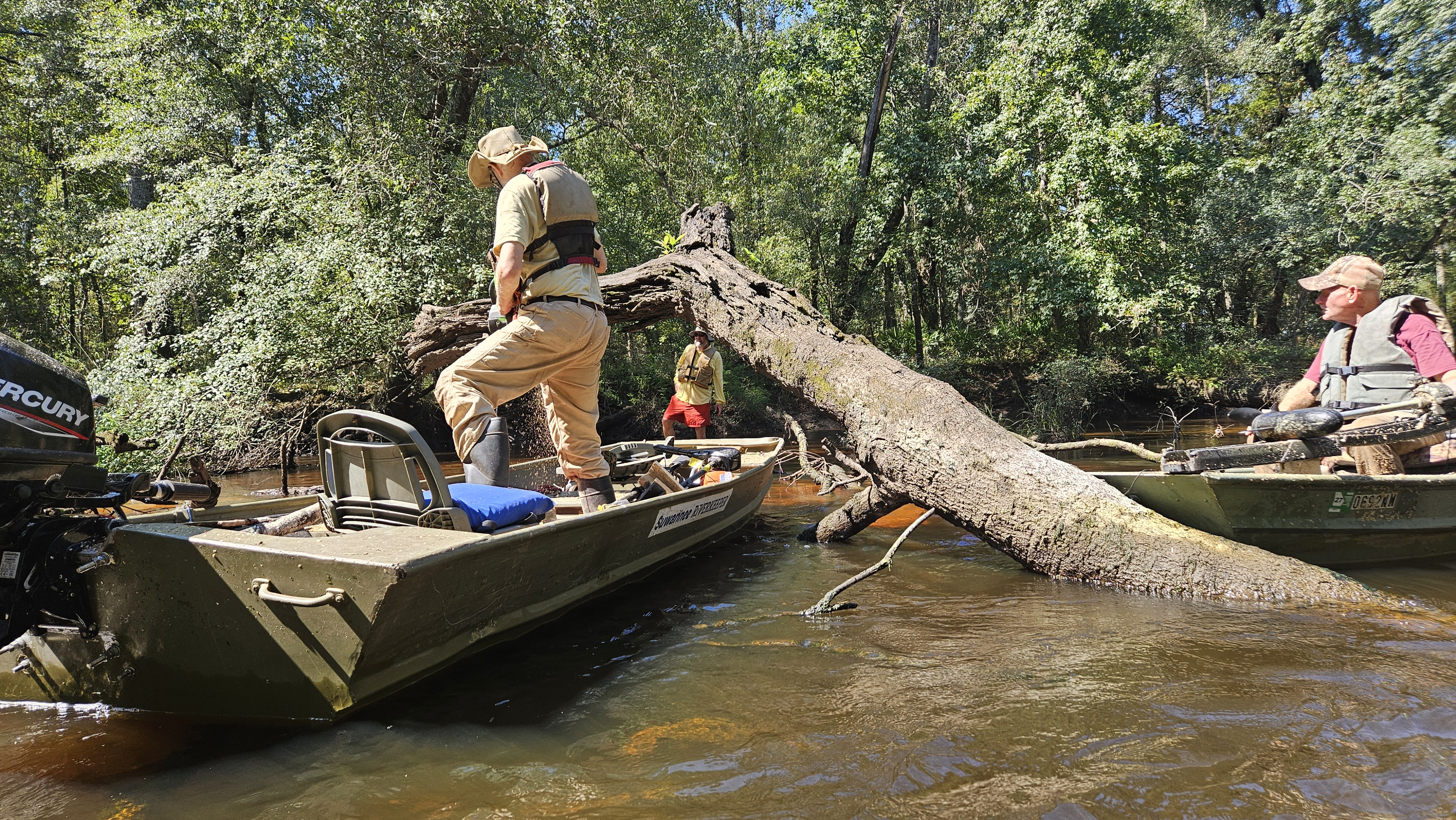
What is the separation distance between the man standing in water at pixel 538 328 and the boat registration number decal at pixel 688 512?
375 millimetres

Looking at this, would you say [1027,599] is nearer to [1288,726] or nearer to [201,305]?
[1288,726]

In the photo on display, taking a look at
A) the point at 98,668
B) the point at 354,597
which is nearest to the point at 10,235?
the point at 98,668

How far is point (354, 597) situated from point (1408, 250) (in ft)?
68.6

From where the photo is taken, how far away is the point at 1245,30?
21375 mm

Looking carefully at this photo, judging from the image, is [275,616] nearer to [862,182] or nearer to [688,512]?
[688,512]

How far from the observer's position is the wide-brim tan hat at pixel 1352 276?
479cm

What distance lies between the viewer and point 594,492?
4.67 meters

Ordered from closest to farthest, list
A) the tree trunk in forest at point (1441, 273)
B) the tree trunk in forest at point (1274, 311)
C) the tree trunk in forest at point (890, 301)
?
1. the tree trunk in forest at point (1441, 273)
2. the tree trunk in forest at point (890, 301)
3. the tree trunk in forest at point (1274, 311)

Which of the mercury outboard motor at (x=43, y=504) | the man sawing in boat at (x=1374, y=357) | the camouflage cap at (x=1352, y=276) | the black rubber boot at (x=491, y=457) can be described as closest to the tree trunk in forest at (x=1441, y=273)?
the man sawing in boat at (x=1374, y=357)

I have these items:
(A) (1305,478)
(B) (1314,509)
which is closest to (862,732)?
(A) (1305,478)

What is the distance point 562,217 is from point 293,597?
2.53 meters

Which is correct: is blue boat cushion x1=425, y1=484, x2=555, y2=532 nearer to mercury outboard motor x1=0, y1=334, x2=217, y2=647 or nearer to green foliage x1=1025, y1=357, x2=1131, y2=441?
mercury outboard motor x1=0, y1=334, x2=217, y2=647

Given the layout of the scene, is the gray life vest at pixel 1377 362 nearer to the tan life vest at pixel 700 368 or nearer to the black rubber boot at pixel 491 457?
the black rubber boot at pixel 491 457

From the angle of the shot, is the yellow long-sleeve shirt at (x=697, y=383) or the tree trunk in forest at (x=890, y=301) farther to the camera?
the tree trunk in forest at (x=890, y=301)
